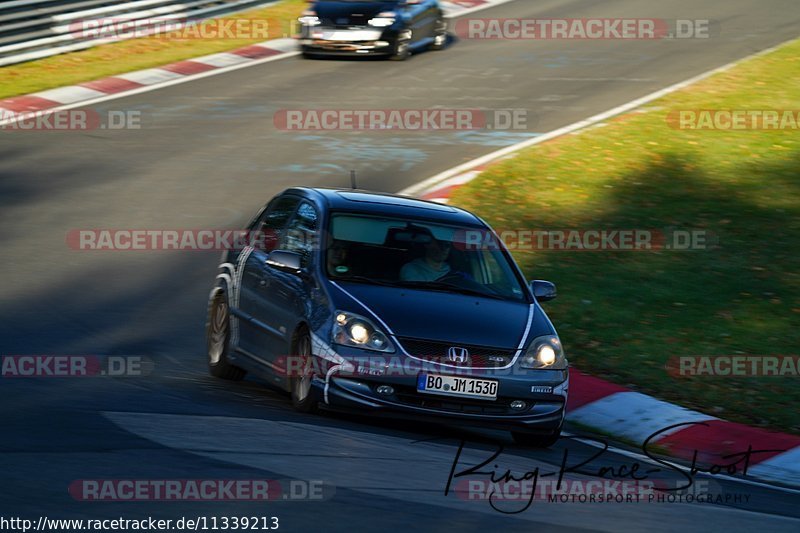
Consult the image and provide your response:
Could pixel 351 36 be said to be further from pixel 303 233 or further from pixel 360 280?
pixel 360 280

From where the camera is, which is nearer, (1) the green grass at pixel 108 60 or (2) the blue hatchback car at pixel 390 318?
(2) the blue hatchback car at pixel 390 318

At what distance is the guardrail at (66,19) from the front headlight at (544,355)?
17.2 meters

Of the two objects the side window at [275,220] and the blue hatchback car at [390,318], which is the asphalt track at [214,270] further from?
the side window at [275,220]

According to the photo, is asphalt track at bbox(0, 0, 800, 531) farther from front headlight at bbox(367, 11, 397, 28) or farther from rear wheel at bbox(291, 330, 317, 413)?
front headlight at bbox(367, 11, 397, 28)

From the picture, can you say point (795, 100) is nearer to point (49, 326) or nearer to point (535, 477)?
point (49, 326)

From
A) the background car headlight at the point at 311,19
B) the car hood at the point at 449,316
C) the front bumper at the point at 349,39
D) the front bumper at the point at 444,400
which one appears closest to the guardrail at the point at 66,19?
the background car headlight at the point at 311,19

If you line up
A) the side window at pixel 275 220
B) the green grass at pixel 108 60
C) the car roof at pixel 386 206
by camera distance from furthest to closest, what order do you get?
the green grass at pixel 108 60 → the side window at pixel 275 220 → the car roof at pixel 386 206

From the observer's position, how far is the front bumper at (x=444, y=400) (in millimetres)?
9117

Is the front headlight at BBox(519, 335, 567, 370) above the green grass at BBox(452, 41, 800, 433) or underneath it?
above

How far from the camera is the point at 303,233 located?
10539 mm

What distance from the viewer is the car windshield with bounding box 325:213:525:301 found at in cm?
996

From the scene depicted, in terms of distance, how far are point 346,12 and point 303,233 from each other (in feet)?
54.0

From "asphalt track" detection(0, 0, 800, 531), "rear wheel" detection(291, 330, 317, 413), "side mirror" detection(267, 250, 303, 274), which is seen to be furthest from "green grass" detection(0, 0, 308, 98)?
"rear wheel" detection(291, 330, 317, 413)

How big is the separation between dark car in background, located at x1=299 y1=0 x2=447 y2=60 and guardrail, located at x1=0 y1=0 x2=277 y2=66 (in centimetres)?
349
